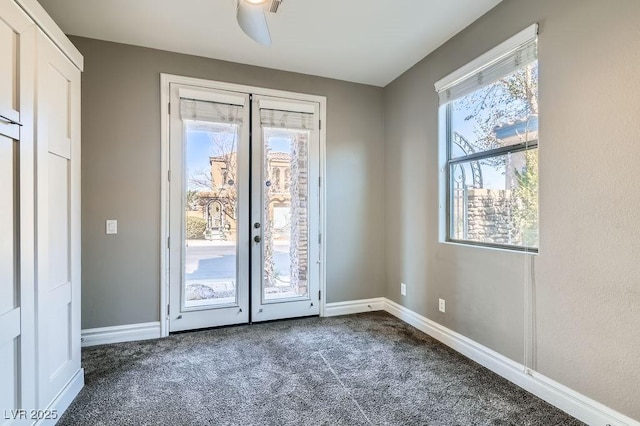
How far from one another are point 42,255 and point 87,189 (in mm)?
1347

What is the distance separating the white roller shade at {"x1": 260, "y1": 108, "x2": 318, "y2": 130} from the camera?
11.1ft

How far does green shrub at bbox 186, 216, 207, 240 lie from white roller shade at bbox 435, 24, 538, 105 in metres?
2.52

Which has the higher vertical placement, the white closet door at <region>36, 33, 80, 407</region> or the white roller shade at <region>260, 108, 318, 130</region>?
the white roller shade at <region>260, 108, 318, 130</region>

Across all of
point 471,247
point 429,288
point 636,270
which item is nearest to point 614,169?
point 636,270

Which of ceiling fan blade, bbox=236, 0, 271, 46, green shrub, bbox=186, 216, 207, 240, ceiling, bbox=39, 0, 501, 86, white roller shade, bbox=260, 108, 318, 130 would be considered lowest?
green shrub, bbox=186, 216, 207, 240

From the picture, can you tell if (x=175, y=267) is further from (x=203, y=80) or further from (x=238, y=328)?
(x=203, y=80)

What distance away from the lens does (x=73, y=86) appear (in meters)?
2.10

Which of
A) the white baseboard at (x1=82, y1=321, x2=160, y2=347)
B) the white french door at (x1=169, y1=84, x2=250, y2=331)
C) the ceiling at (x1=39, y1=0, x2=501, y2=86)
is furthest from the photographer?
the white french door at (x1=169, y1=84, x2=250, y2=331)

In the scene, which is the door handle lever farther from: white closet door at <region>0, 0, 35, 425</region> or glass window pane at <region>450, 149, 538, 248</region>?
glass window pane at <region>450, 149, 538, 248</region>

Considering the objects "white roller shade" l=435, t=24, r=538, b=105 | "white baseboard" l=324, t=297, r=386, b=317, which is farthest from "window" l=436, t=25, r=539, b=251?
"white baseboard" l=324, t=297, r=386, b=317

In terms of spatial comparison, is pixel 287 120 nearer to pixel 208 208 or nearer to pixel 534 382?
pixel 208 208

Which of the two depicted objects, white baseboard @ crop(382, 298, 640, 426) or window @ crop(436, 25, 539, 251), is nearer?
white baseboard @ crop(382, 298, 640, 426)

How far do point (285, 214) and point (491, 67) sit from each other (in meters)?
2.26

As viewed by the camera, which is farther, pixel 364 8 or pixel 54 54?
pixel 364 8
